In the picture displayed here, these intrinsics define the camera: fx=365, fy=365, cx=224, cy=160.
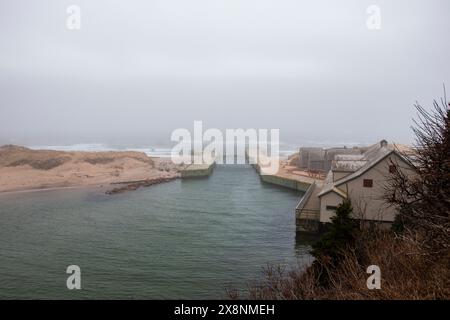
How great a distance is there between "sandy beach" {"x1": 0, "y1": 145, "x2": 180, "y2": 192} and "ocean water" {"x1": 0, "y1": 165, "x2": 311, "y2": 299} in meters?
5.98

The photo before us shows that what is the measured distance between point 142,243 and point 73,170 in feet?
95.9

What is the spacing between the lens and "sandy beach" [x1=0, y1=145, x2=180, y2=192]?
37938 millimetres

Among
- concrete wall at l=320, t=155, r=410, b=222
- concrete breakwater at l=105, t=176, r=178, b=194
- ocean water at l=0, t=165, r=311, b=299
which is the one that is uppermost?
concrete wall at l=320, t=155, r=410, b=222

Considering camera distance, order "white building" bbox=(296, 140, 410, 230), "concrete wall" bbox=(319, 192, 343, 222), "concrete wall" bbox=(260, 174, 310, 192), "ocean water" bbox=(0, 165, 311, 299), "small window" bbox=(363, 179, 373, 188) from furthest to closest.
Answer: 1. "concrete wall" bbox=(260, 174, 310, 192)
2. "concrete wall" bbox=(319, 192, 343, 222)
3. "small window" bbox=(363, 179, 373, 188)
4. "white building" bbox=(296, 140, 410, 230)
5. "ocean water" bbox=(0, 165, 311, 299)

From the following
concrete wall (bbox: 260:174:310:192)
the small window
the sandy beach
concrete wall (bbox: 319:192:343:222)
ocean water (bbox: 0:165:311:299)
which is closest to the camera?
ocean water (bbox: 0:165:311:299)

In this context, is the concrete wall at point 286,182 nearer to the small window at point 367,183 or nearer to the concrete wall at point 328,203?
the concrete wall at point 328,203

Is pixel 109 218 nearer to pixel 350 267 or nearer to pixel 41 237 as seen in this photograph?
pixel 41 237

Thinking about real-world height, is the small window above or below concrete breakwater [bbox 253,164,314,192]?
above

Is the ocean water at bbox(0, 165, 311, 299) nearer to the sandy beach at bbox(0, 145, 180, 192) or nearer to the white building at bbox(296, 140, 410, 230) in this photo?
the white building at bbox(296, 140, 410, 230)

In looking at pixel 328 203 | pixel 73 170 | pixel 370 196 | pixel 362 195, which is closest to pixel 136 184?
pixel 73 170

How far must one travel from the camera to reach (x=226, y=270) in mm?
15148

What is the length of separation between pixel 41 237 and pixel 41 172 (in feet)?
83.4

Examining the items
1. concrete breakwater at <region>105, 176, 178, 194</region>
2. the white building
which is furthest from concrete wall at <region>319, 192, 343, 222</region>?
concrete breakwater at <region>105, 176, 178, 194</region>

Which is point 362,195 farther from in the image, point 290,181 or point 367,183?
point 290,181
